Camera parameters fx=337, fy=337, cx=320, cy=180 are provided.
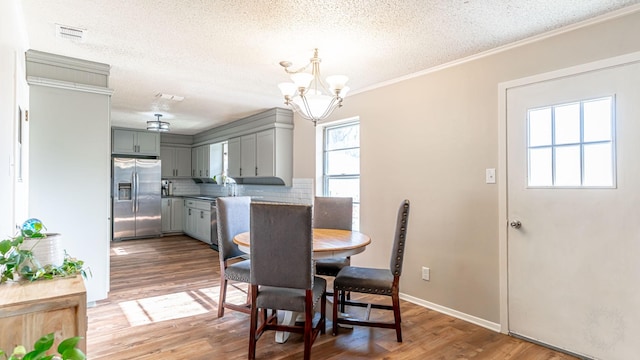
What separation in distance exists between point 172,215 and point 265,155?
357cm

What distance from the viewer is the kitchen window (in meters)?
4.20

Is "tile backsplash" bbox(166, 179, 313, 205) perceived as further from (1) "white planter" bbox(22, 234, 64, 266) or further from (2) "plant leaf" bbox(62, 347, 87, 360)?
(2) "plant leaf" bbox(62, 347, 87, 360)

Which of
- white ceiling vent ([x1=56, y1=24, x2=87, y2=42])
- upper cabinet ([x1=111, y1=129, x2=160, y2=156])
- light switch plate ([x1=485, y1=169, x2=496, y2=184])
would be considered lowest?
light switch plate ([x1=485, y1=169, x2=496, y2=184])

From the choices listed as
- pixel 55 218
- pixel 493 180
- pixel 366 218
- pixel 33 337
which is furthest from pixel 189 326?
pixel 493 180

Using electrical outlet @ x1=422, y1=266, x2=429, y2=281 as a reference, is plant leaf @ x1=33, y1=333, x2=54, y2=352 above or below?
above

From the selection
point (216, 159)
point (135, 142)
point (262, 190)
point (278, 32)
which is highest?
point (278, 32)

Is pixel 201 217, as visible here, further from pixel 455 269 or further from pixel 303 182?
pixel 455 269

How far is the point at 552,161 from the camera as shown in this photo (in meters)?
2.47

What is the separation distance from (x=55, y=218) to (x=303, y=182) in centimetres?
286

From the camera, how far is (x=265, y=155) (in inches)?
206

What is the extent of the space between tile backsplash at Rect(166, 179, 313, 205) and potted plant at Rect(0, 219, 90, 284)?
3458 mm

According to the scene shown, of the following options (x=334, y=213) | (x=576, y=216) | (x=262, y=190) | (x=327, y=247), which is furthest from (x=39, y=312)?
(x=262, y=190)

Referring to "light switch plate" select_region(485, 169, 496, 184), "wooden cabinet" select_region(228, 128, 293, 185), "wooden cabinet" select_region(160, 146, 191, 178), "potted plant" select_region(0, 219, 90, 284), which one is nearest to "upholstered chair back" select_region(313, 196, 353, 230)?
"light switch plate" select_region(485, 169, 496, 184)

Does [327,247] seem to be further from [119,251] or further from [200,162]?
[200,162]
